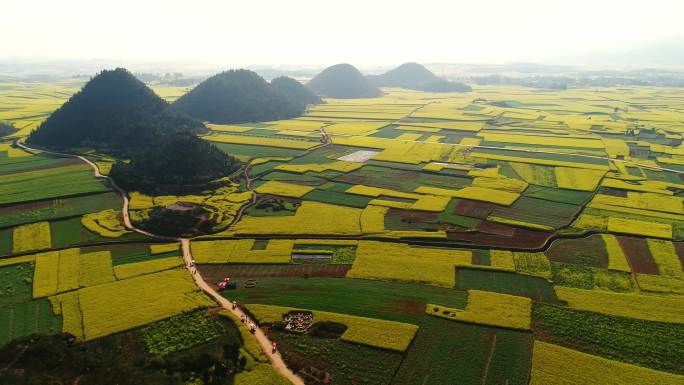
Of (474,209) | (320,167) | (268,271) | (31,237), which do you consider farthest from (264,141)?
(268,271)

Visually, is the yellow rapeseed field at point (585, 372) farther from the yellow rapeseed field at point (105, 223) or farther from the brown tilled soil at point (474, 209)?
the yellow rapeseed field at point (105, 223)

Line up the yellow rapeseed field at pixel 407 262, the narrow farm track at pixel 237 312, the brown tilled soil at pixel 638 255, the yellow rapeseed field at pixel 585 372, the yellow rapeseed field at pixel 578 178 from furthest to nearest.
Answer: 1. the yellow rapeseed field at pixel 578 178
2. the brown tilled soil at pixel 638 255
3. the yellow rapeseed field at pixel 407 262
4. the narrow farm track at pixel 237 312
5. the yellow rapeseed field at pixel 585 372

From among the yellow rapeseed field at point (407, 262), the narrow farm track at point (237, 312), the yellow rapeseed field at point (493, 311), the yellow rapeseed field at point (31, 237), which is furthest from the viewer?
the yellow rapeseed field at point (31, 237)

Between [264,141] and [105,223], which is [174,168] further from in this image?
[264,141]

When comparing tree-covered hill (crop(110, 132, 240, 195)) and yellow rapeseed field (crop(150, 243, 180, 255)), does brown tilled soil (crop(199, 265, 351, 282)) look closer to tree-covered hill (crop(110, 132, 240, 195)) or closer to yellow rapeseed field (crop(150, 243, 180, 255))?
yellow rapeseed field (crop(150, 243, 180, 255))

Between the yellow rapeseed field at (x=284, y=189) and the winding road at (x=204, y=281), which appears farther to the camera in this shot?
the yellow rapeseed field at (x=284, y=189)

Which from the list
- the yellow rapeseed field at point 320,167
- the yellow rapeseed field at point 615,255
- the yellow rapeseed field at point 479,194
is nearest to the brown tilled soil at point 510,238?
the yellow rapeseed field at point 615,255
